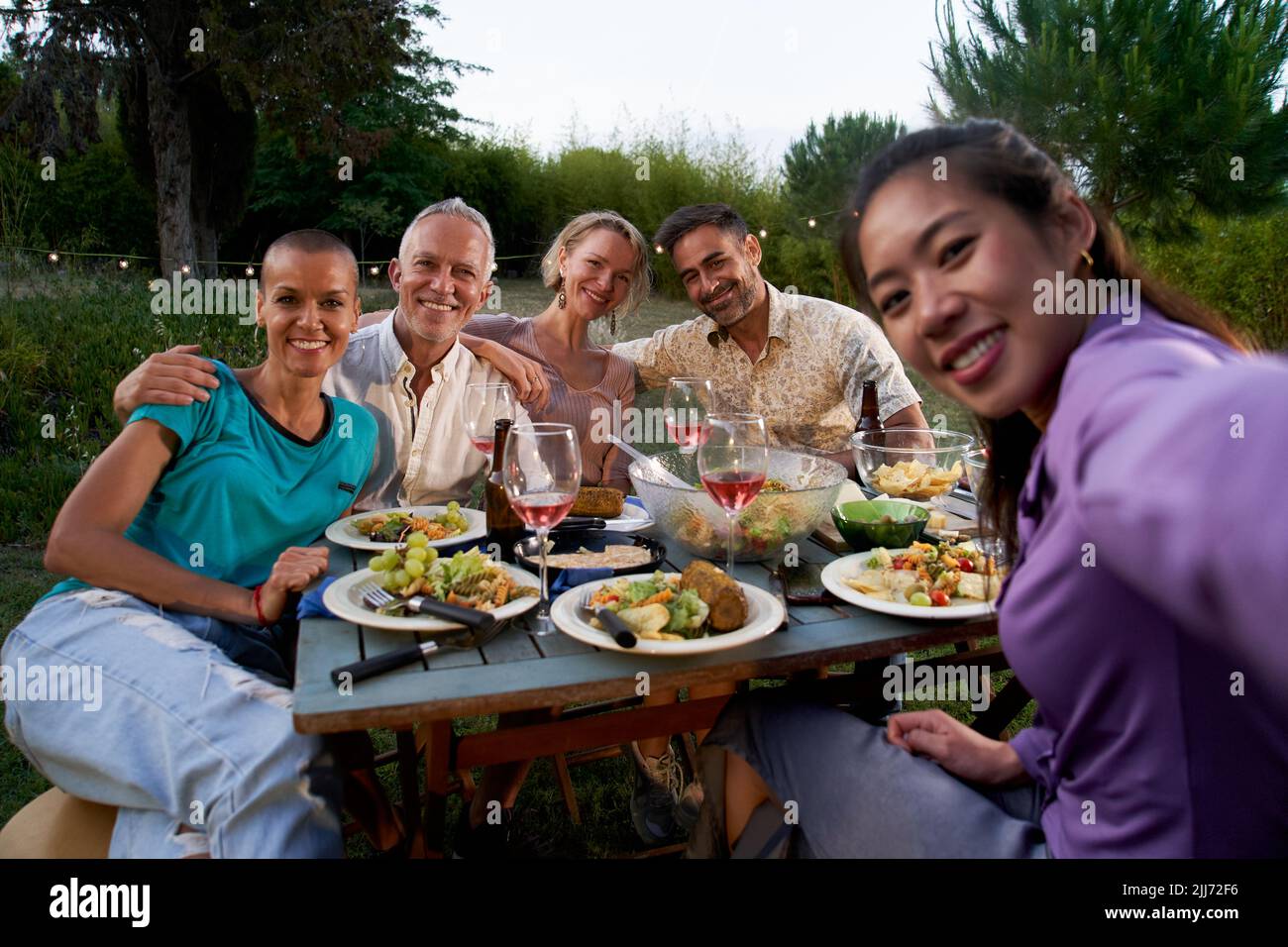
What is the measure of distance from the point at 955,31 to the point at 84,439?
8583mm

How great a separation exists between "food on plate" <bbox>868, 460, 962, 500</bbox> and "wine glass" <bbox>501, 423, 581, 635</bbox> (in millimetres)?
1138

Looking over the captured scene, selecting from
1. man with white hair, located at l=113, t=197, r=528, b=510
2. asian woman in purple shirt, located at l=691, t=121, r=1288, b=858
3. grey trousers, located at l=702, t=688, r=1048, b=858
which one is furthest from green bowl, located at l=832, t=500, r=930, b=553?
man with white hair, located at l=113, t=197, r=528, b=510

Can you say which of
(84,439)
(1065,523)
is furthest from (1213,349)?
(84,439)

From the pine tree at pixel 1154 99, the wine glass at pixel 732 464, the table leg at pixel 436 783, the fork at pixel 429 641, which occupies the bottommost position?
the table leg at pixel 436 783

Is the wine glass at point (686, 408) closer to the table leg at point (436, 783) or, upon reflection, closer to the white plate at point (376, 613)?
the white plate at point (376, 613)

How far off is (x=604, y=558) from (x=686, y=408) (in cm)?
73

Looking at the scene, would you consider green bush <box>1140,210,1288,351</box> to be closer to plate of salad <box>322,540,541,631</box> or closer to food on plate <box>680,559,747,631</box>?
food on plate <box>680,559,747,631</box>

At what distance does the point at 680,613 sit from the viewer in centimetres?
163

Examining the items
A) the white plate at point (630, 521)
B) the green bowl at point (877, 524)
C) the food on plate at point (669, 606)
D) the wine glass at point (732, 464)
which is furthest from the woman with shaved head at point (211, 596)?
the green bowl at point (877, 524)

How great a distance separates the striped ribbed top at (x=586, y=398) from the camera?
149 inches

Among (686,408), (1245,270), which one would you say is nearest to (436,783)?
(686,408)

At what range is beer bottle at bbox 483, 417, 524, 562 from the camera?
7.29 ft

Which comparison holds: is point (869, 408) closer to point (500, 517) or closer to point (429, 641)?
point (500, 517)

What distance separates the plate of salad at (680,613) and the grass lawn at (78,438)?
4.58 ft
